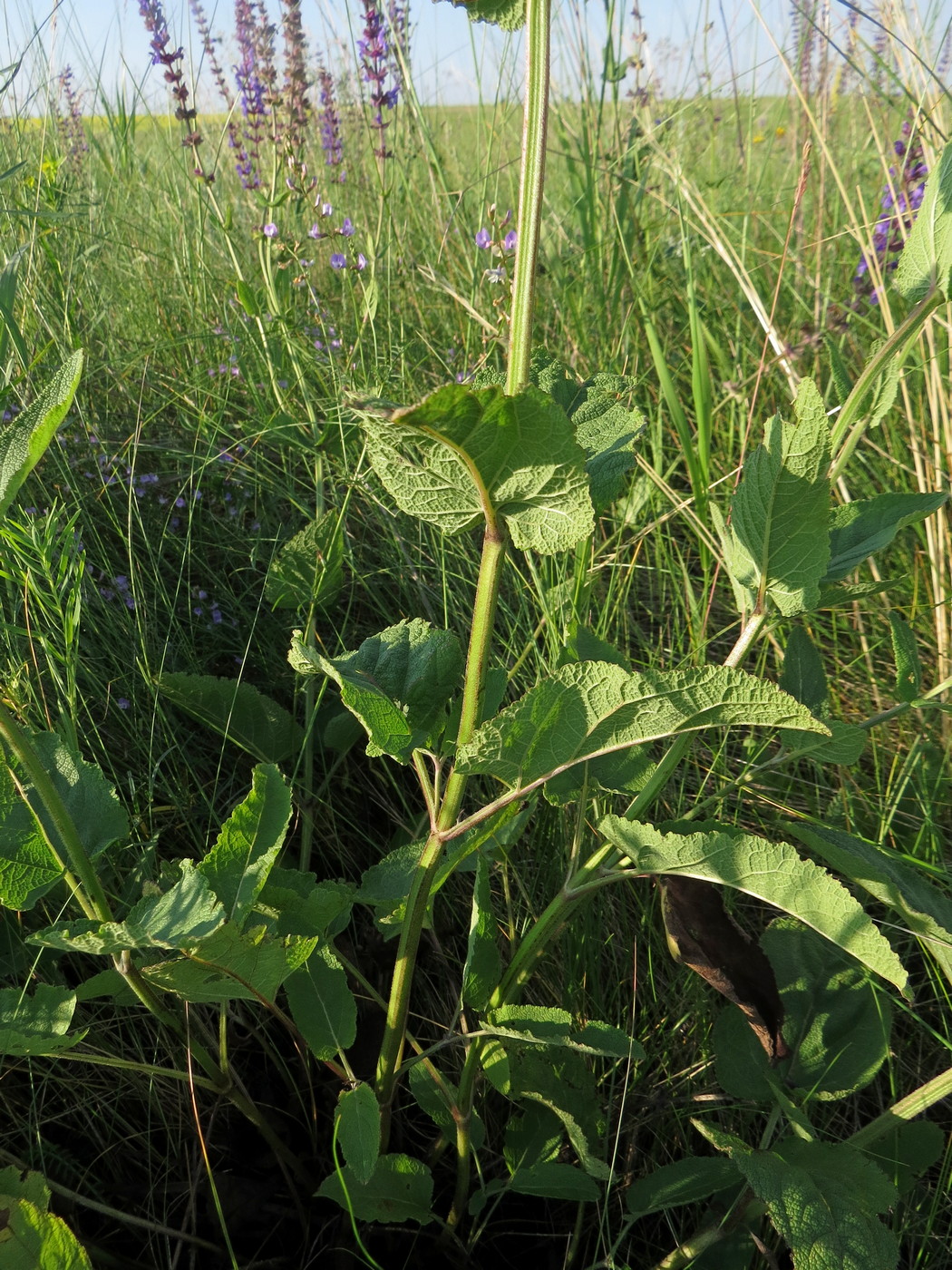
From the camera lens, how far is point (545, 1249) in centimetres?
103

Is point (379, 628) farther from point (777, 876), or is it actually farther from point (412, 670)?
point (777, 876)

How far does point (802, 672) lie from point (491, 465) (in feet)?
1.57

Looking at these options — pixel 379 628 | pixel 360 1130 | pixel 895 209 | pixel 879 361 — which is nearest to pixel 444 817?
pixel 360 1130

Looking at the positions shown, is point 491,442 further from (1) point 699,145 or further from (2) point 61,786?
(1) point 699,145

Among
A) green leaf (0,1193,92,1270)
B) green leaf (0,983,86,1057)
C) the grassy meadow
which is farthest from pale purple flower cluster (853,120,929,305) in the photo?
green leaf (0,1193,92,1270)

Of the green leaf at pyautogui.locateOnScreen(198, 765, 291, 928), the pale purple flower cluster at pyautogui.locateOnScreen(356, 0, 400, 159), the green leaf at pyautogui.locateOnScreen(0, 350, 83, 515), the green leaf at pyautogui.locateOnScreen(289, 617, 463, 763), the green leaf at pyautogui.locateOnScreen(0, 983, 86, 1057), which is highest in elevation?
the pale purple flower cluster at pyautogui.locateOnScreen(356, 0, 400, 159)

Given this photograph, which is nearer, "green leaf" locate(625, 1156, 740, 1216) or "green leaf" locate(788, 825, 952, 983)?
"green leaf" locate(788, 825, 952, 983)

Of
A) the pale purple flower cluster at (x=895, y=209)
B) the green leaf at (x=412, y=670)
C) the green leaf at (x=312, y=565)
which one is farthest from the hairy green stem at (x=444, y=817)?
the pale purple flower cluster at (x=895, y=209)

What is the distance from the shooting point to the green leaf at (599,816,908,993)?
65 centimetres

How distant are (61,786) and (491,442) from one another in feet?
1.81

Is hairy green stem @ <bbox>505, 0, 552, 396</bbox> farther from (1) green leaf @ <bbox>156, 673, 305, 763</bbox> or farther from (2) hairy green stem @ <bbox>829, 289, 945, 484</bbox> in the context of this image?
(1) green leaf @ <bbox>156, 673, 305, 763</bbox>

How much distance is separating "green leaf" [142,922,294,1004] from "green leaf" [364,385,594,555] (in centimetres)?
33

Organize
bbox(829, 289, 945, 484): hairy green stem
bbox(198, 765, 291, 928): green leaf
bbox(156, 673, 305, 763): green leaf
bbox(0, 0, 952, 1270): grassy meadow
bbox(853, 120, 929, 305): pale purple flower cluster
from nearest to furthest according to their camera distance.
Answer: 1. bbox(829, 289, 945, 484): hairy green stem
2. bbox(198, 765, 291, 928): green leaf
3. bbox(0, 0, 952, 1270): grassy meadow
4. bbox(156, 673, 305, 763): green leaf
5. bbox(853, 120, 929, 305): pale purple flower cluster

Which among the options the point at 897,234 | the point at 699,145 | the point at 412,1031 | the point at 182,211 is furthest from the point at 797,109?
the point at 412,1031
